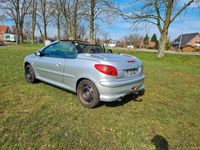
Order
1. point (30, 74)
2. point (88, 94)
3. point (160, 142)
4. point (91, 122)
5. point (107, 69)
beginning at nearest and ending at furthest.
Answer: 1. point (160, 142)
2. point (91, 122)
3. point (107, 69)
4. point (88, 94)
5. point (30, 74)

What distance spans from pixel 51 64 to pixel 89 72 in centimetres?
145

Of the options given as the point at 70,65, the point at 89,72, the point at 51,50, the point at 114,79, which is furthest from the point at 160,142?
the point at 51,50

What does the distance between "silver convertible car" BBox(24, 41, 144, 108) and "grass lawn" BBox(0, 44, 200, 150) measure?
15.5 inches

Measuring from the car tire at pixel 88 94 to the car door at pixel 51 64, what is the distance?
2.44ft

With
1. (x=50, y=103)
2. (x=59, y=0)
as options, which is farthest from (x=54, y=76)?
(x=59, y=0)

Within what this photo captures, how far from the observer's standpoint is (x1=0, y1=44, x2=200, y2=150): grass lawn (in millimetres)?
2750

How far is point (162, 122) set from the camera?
356cm

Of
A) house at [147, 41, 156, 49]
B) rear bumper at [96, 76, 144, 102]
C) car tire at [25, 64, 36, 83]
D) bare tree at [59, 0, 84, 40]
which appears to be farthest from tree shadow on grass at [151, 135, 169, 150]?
house at [147, 41, 156, 49]

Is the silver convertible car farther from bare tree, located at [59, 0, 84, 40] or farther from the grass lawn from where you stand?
bare tree, located at [59, 0, 84, 40]

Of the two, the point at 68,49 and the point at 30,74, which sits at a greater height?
the point at 68,49

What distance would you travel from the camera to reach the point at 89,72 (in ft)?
12.3

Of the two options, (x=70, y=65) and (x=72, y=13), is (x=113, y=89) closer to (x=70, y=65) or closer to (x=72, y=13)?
(x=70, y=65)

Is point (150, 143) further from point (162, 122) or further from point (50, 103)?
point (50, 103)

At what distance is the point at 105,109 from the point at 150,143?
139 cm
